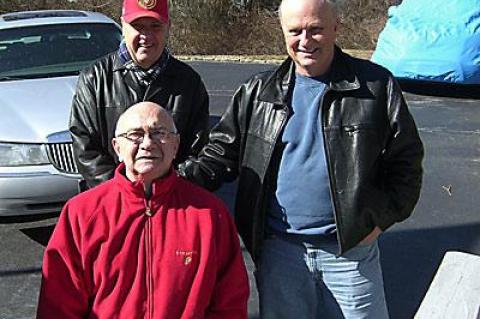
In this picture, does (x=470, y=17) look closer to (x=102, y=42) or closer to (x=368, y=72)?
(x=102, y=42)

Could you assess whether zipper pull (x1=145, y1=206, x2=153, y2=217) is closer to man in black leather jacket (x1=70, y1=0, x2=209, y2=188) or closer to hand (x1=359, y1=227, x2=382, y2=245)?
man in black leather jacket (x1=70, y1=0, x2=209, y2=188)

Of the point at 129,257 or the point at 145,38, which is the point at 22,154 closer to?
the point at 145,38

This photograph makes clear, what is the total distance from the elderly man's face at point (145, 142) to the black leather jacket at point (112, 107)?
19.6 inches

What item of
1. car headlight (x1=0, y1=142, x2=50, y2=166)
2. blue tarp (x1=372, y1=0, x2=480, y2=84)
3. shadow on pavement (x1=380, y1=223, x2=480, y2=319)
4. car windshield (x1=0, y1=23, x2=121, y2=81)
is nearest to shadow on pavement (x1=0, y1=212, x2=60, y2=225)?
car headlight (x1=0, y1=142, x2=50, y2=166)

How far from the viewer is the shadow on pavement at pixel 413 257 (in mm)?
4879

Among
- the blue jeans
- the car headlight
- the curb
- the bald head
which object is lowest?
the curb

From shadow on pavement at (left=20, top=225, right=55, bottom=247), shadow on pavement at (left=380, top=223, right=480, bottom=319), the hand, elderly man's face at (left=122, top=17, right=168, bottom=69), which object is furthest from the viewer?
shadow on pavement at (left=20, top=225, right=55, bottom=247)

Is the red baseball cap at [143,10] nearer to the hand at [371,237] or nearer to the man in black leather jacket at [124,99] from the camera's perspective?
the man in black leather jacket at [124,99]

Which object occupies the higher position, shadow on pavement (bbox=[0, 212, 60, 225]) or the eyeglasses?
the eyeglasses

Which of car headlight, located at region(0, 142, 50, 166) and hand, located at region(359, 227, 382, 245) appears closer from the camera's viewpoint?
hand, located at region(359, 227, 382, 245)

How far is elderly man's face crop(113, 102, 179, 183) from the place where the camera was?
2623 millimetres

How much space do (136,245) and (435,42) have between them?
1004 centimetres

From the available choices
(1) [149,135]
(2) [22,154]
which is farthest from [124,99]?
(2) [22,154]

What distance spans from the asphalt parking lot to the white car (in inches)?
16.0
